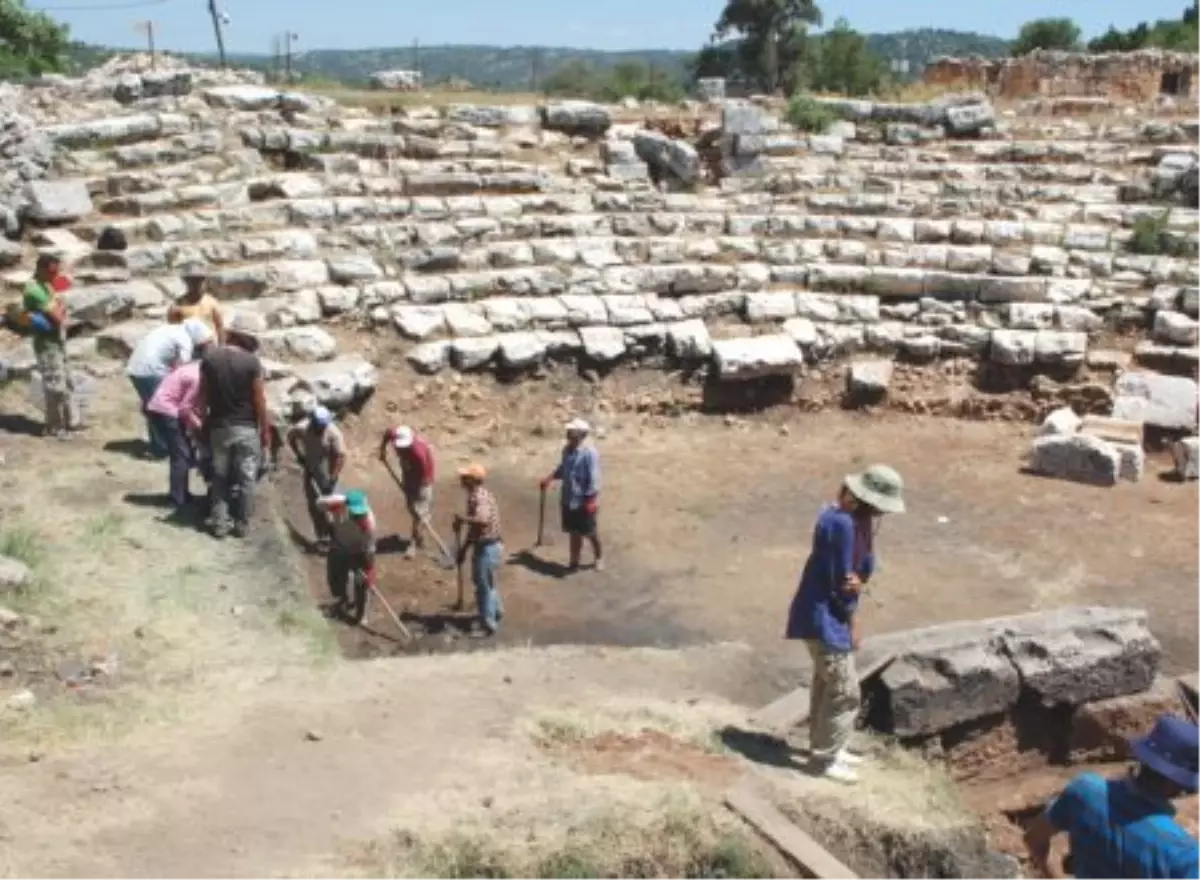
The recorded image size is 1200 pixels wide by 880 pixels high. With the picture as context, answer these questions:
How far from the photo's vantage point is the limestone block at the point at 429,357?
14180mm

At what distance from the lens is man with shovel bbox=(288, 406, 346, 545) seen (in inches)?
428

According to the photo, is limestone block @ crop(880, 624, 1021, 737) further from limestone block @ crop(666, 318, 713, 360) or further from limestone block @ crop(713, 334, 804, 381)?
limestone block @ crop(666, 318, 713, 360)

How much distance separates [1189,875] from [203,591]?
6297mm

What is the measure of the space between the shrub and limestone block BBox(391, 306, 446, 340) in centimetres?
733

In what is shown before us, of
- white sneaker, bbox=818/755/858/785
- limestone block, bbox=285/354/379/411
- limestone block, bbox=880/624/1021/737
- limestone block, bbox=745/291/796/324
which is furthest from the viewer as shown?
limestone block, bbox=745/291/796/324

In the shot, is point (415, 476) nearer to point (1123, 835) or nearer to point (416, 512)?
point (416, 512)

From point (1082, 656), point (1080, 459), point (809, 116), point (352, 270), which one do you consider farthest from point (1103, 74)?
point (1082, 656)

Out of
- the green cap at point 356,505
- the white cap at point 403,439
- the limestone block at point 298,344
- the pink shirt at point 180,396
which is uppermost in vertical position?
the pink shirt at point 180,396

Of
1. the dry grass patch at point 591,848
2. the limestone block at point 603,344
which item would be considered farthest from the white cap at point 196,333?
the dry grass patch at point 591,848

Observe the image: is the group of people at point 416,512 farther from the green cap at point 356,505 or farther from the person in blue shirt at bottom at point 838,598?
the person in blue shirt at bottom at point 838,598

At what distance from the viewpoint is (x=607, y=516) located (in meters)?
12.4

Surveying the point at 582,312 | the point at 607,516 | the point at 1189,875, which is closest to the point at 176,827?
the point at 1189,875

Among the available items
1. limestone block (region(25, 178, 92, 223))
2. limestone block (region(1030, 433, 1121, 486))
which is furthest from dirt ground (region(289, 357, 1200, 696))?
limestone block (region(25, 178, 92, 223))

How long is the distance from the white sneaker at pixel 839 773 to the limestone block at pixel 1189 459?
24.7 feet
